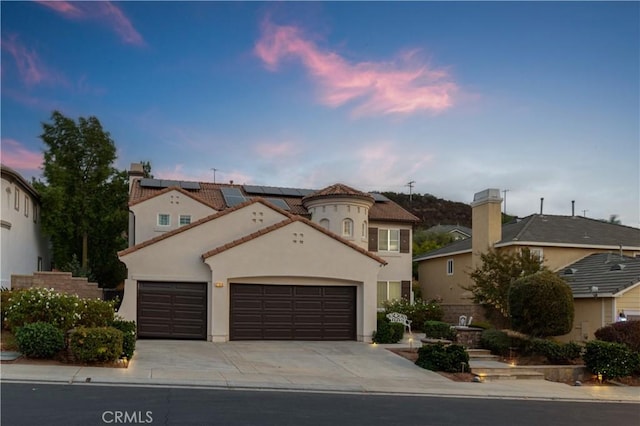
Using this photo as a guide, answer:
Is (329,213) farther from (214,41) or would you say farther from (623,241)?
(623,241)

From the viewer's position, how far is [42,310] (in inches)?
726

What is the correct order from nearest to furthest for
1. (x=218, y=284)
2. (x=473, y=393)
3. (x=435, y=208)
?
(x=473, y=393)
(x=218, y=284)
(x=435, y=208)

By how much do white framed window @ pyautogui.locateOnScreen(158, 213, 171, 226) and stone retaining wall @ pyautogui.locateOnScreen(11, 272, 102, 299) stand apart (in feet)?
21.8

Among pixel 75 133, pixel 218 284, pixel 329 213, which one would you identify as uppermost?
pixel 75 133

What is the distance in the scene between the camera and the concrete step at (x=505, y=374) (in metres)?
19.5

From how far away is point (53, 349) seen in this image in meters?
17.2

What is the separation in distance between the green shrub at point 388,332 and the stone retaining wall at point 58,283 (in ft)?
35.0

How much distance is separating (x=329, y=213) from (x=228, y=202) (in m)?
5.29

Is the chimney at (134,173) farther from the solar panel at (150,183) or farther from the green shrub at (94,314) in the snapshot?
the green shrub at (94,314)

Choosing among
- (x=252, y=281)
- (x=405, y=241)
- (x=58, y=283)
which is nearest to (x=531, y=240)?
(x=405, y=241)

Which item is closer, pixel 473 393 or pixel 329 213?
pixel 473 393

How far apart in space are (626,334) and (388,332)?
8.47 m

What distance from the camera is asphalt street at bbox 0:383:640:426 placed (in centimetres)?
1071

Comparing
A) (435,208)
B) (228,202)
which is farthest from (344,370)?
(435,208)
